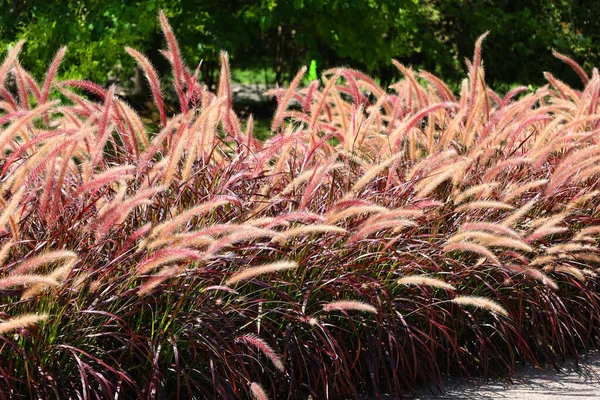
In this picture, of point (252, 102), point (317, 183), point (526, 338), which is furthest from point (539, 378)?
point (252, 102)

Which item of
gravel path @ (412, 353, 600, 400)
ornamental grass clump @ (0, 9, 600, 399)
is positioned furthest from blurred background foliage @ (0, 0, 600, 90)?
gravel path @ (412, 353, 600, 400)

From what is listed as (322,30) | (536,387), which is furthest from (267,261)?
(322,30)

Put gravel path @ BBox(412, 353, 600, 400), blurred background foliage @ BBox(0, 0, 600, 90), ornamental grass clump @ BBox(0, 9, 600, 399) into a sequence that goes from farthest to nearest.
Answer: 1. blurred background foliage @ BBox(0, 0, 600, 90)
2. gravel path @ BBox(412, 353, 600, 400)
3. ornamental grass clump @ BBox(0, 9, 600, 399)

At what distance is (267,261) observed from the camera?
3732 millimetres

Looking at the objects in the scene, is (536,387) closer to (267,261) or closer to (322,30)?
(267,261)

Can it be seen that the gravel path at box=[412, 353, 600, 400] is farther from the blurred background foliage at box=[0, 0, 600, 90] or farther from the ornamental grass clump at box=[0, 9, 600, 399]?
the blurred background foliage at box=[0, 0, 600, 90]

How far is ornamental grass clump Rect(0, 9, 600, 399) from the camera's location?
3.19 metres

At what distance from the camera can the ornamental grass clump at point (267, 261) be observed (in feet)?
10.5

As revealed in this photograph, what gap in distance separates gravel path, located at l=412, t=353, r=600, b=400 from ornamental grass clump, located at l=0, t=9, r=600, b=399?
0.26ft

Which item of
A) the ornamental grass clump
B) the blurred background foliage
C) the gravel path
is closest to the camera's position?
the ornamental grass clump

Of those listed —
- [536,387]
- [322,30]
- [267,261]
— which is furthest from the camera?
[322,30]

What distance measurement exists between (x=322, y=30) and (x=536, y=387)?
647cm

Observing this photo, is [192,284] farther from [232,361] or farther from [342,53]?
[342,53]

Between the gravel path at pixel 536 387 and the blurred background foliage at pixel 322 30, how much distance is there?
4.82 m
